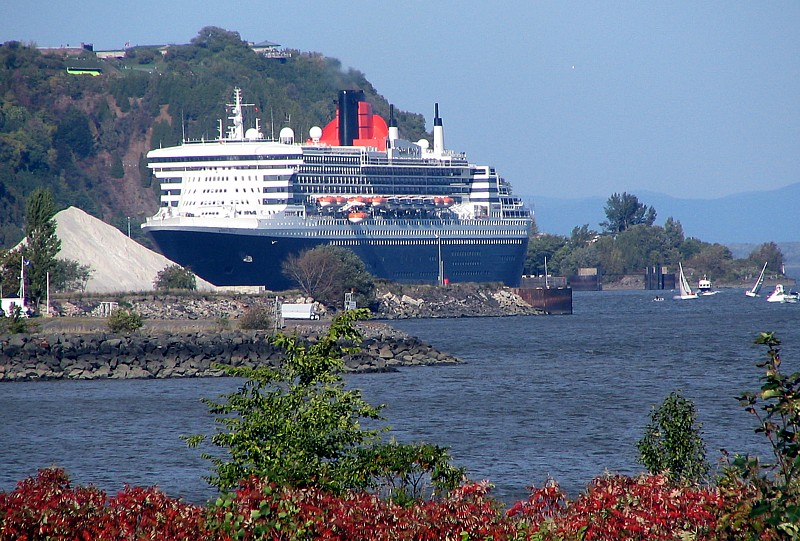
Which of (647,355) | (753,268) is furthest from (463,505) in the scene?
(753,268)

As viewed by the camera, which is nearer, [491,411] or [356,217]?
[491,411]

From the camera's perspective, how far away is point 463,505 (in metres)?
11.2

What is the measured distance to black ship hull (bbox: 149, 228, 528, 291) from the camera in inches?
3354

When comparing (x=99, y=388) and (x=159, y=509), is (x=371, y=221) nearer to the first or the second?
(x=99, y=388)

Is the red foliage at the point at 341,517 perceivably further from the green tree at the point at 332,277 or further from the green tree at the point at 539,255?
the green tree at the point at 539,255

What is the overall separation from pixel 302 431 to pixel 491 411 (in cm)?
1689

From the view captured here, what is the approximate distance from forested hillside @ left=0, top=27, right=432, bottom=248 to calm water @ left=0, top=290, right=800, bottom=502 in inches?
3652

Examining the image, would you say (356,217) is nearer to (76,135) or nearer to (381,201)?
(381,201)

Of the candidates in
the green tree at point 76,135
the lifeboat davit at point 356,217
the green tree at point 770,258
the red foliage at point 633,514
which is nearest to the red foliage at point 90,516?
the red foliage at point 633,514

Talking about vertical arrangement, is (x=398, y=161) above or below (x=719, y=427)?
above

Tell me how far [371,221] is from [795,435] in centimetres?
8372

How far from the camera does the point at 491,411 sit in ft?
95.7

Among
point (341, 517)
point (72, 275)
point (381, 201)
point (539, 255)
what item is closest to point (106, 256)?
point (72, 275)

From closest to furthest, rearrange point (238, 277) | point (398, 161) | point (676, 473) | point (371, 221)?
point (676, 473), point (238, 277), point (371, 221), point (398, 161)
